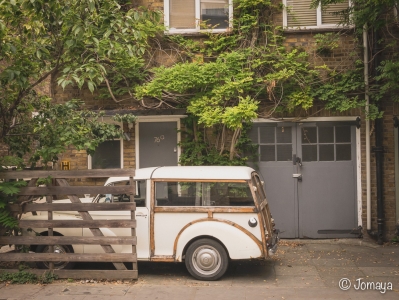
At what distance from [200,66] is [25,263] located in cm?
500

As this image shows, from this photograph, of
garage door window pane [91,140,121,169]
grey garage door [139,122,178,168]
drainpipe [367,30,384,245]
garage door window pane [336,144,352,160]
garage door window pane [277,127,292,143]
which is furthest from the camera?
garage door window pane [91,140,121,169]

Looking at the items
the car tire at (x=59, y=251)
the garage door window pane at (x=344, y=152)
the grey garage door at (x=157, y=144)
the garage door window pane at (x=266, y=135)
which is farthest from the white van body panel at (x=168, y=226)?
the garage door window pane at (x=344, y=152)

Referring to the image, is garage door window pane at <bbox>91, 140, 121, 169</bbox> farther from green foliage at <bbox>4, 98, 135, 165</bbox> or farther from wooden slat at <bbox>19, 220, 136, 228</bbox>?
wooden slat at <bbox>19, 220, 136, 228</bbox>

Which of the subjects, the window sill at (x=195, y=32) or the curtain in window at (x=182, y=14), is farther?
the curtain in window at (x=182, y=14)

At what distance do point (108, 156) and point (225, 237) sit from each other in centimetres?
462

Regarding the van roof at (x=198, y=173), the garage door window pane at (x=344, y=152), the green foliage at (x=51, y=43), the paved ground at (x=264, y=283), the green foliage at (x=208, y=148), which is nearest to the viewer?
the paved ground at (x=264, y=283)

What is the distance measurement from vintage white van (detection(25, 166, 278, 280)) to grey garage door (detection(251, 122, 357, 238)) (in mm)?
2869

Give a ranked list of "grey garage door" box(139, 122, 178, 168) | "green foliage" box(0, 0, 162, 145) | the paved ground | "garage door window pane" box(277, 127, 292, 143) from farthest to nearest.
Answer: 1. "grey garage door" box(139, 122, 178, 168)
2. "garage door window pane" box(277, 127, 292, 143)
3. "green foliage" box(0, 0, 162, 145)
4. the paved ground

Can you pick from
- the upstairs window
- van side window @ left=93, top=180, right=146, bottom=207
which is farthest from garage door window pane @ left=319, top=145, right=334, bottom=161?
van side window @ left=93, top=180, right=146, bottom=207

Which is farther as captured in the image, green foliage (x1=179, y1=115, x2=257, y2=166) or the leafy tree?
green foliage (x1=179, y1=115, x2=257, y2=166)

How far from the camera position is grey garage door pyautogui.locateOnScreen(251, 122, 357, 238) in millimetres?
11344

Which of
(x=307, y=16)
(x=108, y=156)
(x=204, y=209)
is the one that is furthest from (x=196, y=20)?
(x=204, y=209)

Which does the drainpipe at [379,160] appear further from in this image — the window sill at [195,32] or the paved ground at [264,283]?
the window sill at [195,32]

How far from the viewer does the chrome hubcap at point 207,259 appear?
824cm
